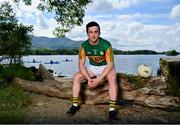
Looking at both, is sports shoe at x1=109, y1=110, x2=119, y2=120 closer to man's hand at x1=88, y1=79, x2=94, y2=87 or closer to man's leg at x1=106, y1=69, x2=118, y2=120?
man's leg at x1=106, y1=69, x2=118, y2=120

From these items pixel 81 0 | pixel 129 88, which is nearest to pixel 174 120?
pixel 129 88

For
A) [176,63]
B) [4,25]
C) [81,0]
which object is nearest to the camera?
[176,63]

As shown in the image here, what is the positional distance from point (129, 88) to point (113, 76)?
123 centimetres

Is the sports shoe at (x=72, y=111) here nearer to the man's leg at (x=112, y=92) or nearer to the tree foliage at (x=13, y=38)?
the man's leg at (x=112, y=92)

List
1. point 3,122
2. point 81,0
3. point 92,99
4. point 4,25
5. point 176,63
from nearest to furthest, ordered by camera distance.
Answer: point 3,122
point 92,99
point 176,63
point 81,0
point 4,25

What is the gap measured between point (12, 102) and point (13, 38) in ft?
34.0

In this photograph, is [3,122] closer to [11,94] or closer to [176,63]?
[11,94]

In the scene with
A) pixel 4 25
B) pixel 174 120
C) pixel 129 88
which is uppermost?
pixel 4 25

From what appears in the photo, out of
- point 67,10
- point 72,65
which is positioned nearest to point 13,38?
point 67,10

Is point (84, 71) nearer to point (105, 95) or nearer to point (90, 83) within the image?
point (90, 83)

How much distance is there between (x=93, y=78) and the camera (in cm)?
1130

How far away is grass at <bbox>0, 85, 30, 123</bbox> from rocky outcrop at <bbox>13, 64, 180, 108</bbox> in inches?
29.6

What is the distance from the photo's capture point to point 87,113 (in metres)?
11.2

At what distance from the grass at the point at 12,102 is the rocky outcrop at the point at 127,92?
75 centimetres
